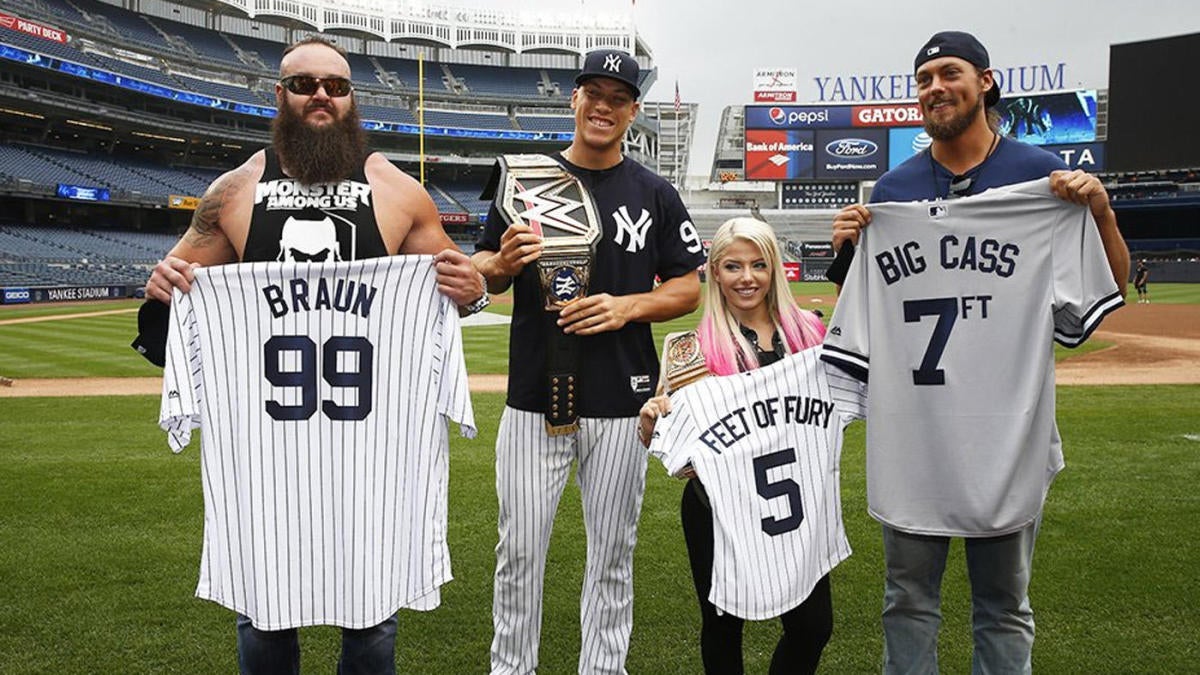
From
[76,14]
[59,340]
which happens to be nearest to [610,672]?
[59,340]

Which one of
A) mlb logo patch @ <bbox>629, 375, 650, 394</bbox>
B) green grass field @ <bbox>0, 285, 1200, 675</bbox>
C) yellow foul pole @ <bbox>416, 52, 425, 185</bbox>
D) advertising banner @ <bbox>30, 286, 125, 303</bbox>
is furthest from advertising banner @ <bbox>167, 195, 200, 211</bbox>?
mlb logo patch @ <bbox>629, 375, 650, 394</bbox>

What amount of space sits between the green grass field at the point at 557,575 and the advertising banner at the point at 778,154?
49709mm

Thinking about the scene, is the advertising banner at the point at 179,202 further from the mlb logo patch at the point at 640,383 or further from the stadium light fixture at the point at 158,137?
the mlb logo patch at the point at 640,383

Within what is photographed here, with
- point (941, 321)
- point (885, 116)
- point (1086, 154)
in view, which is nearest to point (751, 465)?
point (941, 321)

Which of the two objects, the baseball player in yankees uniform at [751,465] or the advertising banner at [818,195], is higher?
the advertising banner at [818,195]

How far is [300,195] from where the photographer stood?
2.59 m

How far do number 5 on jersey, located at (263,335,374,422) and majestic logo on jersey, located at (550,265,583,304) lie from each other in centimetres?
69

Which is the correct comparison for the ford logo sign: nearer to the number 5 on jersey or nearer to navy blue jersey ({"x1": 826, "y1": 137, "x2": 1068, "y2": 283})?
navy blue jersey ({"x1": 826, "y1": 137, "x2": 1068, "y2": 283})

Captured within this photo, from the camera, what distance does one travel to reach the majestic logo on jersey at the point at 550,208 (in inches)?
115

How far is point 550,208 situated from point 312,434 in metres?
1.12

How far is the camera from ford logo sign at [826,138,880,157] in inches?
2157

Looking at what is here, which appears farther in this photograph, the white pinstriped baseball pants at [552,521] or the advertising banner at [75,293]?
the advertising banner at [75,293]

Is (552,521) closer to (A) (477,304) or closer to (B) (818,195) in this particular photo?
(A) (477,304)

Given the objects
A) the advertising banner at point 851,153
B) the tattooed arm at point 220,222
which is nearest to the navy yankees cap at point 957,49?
the tattooed arm at point 220,222
